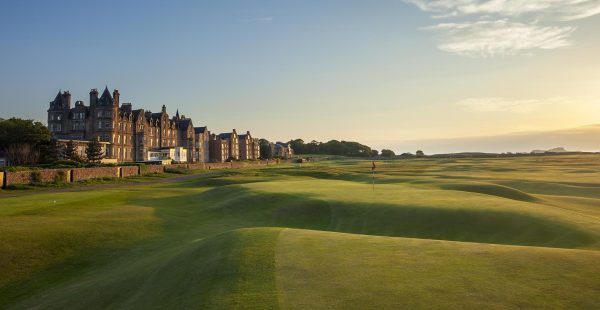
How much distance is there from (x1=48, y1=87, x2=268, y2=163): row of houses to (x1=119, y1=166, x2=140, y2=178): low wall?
23.1 m

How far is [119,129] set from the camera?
384 feet

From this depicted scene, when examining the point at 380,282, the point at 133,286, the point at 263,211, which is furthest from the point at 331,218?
the point at 380,282

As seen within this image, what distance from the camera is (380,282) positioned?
1062 cm

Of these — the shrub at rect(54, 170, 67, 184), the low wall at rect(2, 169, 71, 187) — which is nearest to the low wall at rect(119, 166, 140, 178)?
the low wall at rect(2, 169, 71, 187)

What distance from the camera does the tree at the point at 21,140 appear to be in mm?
81375

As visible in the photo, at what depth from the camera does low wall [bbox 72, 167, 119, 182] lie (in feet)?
212

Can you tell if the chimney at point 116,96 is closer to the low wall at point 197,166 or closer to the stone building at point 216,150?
the low wall at point 197,166

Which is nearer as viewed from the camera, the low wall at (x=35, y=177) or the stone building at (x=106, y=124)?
the low wall at (x=35, y=177)

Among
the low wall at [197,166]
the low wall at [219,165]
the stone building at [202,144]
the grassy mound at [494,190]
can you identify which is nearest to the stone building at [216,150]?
the stone building at [202,144]

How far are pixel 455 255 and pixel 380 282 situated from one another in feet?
13.8

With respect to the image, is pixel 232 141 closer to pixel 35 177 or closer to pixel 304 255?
pixel 35 177

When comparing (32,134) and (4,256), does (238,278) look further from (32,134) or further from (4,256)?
(32,134)

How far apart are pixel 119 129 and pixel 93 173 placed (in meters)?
52.4

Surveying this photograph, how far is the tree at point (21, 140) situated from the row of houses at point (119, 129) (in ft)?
27.1
